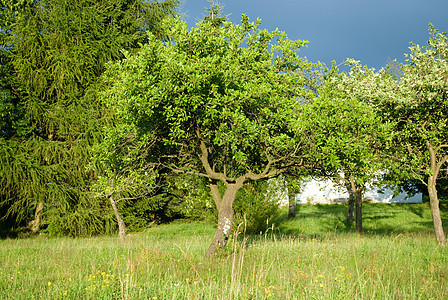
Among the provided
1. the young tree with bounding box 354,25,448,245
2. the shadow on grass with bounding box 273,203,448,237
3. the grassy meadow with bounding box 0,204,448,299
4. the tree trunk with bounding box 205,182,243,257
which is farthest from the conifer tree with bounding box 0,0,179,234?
the young tree with bounding box 354,25,448,245

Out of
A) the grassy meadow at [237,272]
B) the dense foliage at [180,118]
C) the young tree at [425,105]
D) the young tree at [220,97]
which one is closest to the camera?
the grassy meadow at [237,272]

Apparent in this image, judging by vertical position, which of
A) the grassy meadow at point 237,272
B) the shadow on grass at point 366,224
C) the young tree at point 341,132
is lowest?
the shadow on grass at point 366,224

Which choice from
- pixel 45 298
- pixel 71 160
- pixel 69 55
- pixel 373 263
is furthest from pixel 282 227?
pixel 45 298

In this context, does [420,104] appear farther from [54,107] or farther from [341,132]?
[54,107]

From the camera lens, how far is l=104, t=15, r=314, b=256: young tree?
8750 mm

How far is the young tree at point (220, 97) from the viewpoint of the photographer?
8.75 meters

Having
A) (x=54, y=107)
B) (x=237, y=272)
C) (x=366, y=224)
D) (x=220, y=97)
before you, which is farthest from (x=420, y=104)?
(x=54, y=107)

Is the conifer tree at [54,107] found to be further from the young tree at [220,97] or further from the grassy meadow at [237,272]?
the young tree at [220,97]

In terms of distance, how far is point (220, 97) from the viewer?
30.7 feet

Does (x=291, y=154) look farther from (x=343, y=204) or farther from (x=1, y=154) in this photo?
(x=343, y=204)

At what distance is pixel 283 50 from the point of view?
438 inches

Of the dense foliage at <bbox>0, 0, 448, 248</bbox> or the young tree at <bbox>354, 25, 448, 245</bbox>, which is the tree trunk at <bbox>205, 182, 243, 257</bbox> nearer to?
the dense foliage at <bbox>0, 0, 448, 248</bbox>

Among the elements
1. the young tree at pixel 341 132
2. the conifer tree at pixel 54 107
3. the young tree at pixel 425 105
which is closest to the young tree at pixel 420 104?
→ the young tree at pixel 425 105

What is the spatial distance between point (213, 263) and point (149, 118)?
4.43 m
